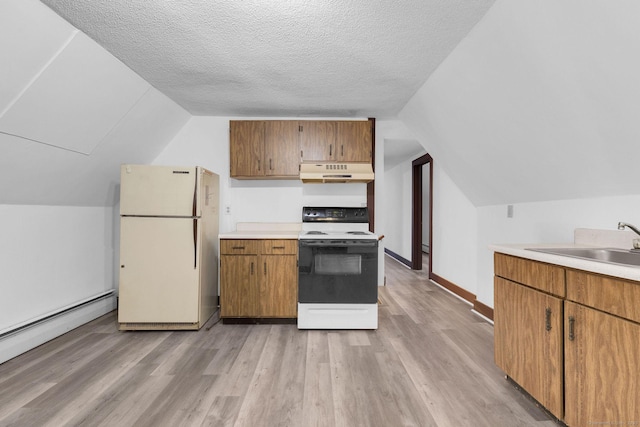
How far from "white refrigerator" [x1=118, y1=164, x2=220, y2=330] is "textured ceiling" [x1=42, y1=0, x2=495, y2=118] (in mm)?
915

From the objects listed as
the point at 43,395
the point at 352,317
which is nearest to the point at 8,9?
the point at 43,395

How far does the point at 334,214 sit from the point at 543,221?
2000 millimetres

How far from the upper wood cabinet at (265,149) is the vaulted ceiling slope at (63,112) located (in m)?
0.81

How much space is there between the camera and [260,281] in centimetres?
314

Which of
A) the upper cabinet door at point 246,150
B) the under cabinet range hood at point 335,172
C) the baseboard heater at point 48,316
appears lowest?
the baseboard heater at point 48,316

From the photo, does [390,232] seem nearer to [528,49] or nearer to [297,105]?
[297,105]

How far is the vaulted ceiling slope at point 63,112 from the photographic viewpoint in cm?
186

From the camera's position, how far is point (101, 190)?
3271 millimetres

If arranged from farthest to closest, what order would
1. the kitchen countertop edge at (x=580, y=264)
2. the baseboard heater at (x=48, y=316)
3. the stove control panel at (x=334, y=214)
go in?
the stove control panel at (x=334, y=214) → the baseboard heater at (x=48, y=316) → the kitchen countertop edge at (x=580, y=264)

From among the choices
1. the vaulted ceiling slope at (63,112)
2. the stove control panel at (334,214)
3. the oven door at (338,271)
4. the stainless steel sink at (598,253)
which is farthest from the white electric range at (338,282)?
the vaulted ceiling slope at (63,112)

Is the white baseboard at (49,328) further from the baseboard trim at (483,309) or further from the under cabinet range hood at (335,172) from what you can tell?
the baseboard trim at (483,309)

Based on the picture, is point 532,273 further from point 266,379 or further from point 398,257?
point 398,257

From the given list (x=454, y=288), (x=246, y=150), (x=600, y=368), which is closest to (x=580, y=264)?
(x=600, y=368)

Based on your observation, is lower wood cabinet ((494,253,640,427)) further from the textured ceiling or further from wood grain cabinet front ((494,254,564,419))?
the textured ceiling
